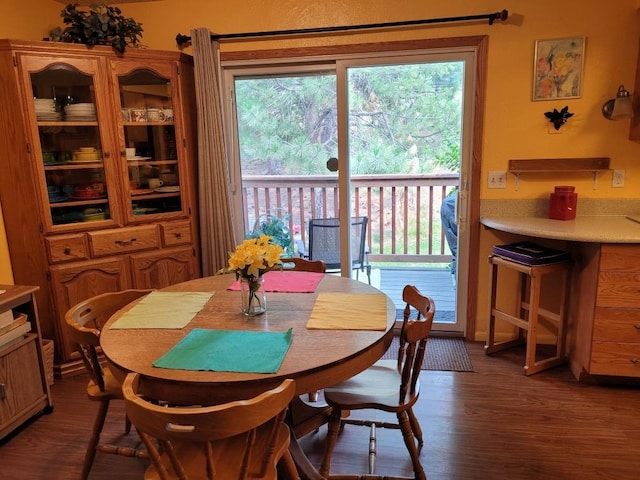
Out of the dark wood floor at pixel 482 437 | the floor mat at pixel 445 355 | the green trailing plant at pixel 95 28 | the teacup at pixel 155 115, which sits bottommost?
the dark wood floor at pixel 482 437

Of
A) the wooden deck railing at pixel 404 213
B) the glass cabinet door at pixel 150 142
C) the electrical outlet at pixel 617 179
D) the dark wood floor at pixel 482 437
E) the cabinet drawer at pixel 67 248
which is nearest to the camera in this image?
the dark wood floor at pixel 482 437

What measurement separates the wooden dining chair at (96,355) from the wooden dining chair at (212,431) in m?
0.49

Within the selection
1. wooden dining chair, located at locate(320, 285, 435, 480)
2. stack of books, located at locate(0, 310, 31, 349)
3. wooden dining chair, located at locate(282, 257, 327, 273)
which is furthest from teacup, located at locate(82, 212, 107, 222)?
wooden dining chair, located at locate(320, 285, 435, 480)

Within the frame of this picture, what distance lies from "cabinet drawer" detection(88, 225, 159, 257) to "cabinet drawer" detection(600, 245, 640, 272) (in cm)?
267

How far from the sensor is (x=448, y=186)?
472 cm

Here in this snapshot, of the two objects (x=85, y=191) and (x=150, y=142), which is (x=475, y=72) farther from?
(x=85, y=191)

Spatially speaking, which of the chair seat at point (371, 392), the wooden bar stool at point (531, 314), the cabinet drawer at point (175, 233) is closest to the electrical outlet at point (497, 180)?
the wooden bar stool at point (531, 314)

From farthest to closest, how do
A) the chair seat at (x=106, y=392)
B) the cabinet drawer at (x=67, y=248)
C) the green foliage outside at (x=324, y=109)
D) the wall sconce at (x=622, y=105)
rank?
the green foliage outside at (x=324, y=109) → the cabinet drawer at (x=67, y=248) → the wall sconce at (x=622, y=105) → the chair seat at (x=106, y=392)

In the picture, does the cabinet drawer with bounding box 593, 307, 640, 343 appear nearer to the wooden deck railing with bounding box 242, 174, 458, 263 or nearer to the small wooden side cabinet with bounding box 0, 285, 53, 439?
the wooden deck railing with bounding box 242, 174, 458, 263

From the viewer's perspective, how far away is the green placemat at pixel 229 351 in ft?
4.52

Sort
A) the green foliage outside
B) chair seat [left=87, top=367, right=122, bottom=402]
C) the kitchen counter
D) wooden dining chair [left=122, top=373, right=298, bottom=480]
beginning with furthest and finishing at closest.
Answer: the green foliage outside → the kitchen counter → chair seat [left=87, top=367, right=122, bottom=402] → wooden dining chair [left=122, top=373, right=298, bottom=480]

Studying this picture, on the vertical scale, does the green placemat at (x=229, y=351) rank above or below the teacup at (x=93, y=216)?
below

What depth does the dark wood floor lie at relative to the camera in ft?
6.41

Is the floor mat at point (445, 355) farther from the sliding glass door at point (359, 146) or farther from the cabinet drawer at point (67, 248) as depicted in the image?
the cabinet drawer at point (67, 248)
